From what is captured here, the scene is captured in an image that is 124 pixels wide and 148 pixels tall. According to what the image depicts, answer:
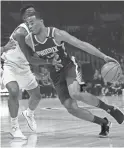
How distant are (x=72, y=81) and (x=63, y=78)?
0.48 feet

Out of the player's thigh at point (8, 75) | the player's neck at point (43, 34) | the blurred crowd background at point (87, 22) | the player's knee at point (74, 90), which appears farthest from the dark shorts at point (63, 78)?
the blurred crowd background at point (87, 22)

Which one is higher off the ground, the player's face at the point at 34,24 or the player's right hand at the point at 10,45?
the player's face at the point at 34,24

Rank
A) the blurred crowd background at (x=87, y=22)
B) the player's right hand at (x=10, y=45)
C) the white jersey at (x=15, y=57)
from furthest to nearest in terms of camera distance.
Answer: the blurred crowd background at (x=87, y=22) → the white jersey at (x=15, y=57) → the player's right hand at (x=10, y=45)

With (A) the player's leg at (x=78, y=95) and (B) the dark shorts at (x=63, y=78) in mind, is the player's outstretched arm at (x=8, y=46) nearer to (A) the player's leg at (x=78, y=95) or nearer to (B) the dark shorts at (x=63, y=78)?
(B) the dark shorts at (x=63, y=78)

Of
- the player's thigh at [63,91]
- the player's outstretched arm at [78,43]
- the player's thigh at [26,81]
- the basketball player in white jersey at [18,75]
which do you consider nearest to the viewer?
the player's outstretched arm at [78,43]

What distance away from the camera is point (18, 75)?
4906mm

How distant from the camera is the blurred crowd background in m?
16.1

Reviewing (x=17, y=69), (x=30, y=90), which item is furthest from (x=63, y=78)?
(x=30, y=90)

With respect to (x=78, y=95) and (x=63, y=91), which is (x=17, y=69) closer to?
(x=63, y=91)

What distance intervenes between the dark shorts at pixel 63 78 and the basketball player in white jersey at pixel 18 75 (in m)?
0.29

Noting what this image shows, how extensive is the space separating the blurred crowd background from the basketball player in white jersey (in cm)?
1083

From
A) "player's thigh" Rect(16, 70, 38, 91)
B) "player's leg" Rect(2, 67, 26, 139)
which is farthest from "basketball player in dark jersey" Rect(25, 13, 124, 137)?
"player's thigh" Rect(16, 70, 38, 91)

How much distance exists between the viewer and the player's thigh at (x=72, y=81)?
159 inches

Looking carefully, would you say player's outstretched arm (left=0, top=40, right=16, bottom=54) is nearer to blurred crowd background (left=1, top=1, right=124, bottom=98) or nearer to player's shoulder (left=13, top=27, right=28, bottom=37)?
player's shoulder (left=13, top=27, right=28, bottom=37)
